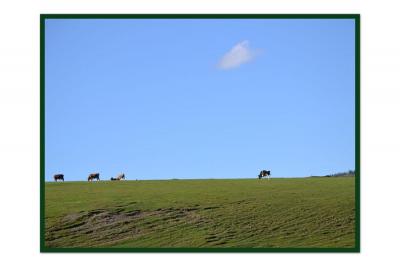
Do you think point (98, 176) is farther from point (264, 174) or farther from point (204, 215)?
point (204, 215)

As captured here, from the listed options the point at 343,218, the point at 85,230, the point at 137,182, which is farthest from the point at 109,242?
the point at 137,182

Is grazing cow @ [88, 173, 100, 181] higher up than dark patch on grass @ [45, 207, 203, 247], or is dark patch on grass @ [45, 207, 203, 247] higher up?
grazing cow @ [88, 173, 100, 181]

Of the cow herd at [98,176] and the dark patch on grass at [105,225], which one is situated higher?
the cow herd at [98,176]

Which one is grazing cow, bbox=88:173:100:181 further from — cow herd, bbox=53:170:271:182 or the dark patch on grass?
the dark patch on grass

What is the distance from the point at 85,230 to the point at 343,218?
1315cm

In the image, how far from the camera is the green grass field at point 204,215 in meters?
37.9

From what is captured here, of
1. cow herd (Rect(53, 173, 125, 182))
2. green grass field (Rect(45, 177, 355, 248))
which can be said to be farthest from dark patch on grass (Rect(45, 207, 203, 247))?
cow herd (Rect(53, 173, 125, 182))

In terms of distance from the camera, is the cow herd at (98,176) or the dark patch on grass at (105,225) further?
the cow herd at (98,176)

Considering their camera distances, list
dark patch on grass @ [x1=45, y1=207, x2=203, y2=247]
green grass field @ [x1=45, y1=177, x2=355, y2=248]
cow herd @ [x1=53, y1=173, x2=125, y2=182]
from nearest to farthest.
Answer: green grass field @ [x1=45, y1=177, x2=355, y2=248], dark patch on grass @ [x1=45, y1=207, x2=203, y2=247], cow herd @ [x1=53, y1=173, x2=125, y2=182]

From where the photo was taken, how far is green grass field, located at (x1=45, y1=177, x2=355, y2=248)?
37.9 meters

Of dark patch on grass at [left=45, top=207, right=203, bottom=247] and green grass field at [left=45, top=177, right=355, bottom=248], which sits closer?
green grass field at [left=45, top=177, right=355, bottom=248]

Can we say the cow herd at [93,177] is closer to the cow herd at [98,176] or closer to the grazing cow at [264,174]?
the cow herd at [98,176]

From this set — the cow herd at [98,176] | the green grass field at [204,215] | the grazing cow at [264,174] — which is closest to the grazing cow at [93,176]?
the cow herd at [98,176]

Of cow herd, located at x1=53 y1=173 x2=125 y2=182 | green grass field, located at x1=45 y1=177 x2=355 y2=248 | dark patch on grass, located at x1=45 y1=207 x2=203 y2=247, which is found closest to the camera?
green grass field, located at x1=45 y1=177 x2=355 y2=248
